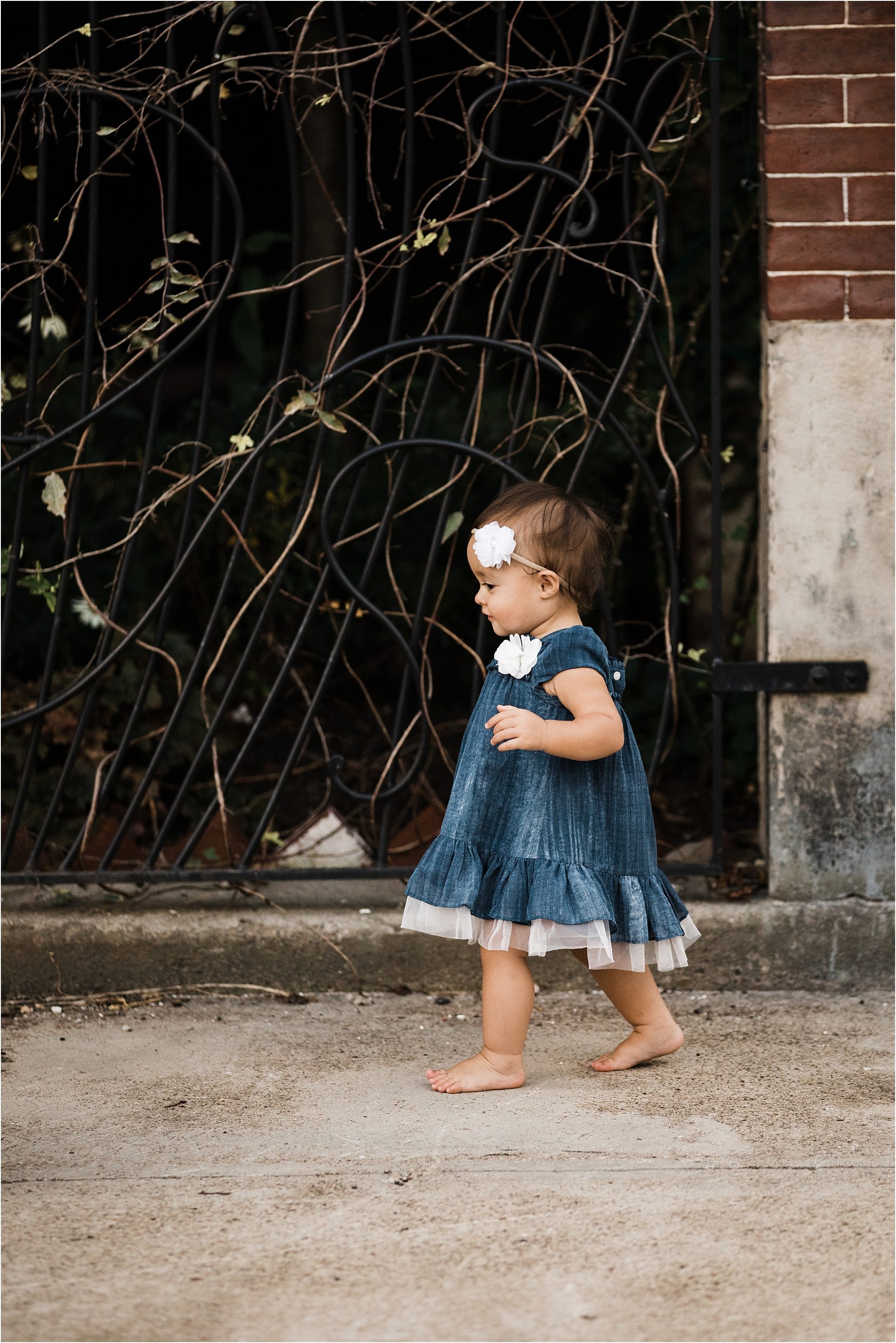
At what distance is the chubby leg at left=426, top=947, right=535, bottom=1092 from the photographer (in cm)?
228

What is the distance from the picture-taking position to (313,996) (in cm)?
283

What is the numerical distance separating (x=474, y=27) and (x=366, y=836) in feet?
10.3

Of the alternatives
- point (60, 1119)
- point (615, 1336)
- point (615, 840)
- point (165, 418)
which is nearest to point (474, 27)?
point (165, 418)

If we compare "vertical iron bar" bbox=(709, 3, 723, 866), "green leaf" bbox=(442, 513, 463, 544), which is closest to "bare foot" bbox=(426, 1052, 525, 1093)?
"vertical iron bar" bbox=(709, 3, 723, 866)

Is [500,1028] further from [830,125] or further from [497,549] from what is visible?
[830,125]

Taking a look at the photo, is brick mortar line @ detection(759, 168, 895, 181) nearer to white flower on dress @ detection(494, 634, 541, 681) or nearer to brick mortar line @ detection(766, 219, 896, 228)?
brick mortar line @ detection(766, 219, 896, 228)

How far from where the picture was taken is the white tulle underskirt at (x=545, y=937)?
7.30 ft

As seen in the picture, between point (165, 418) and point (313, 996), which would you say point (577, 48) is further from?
point (313, 996)

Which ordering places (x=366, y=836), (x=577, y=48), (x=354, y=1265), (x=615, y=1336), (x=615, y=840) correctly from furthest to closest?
(x=577, y=48) < (x=366, y=836) < (x=615, y=840) < (x=354, y=1265) < (x=615, y=1336)

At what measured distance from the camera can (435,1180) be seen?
1.95m

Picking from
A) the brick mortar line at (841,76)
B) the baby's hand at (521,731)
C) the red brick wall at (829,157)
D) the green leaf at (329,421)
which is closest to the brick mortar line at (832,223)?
the red brick wall at (829,157)

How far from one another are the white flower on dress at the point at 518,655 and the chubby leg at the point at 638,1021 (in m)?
0.56

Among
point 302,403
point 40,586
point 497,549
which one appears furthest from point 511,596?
point 40,586

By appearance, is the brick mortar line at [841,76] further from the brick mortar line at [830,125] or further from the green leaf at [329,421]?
the green leaf at [329,421]
